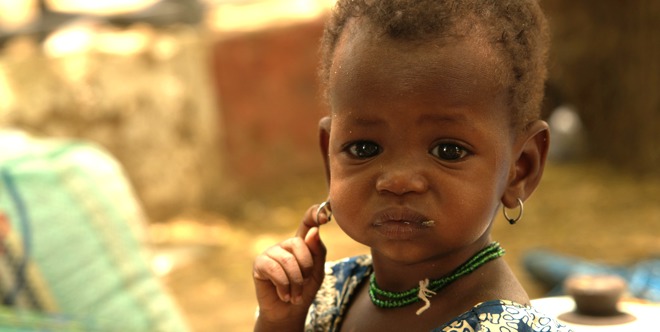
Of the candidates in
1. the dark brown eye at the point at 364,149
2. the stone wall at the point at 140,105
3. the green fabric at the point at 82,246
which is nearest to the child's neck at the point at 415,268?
the dark brown eye at the point at 364,149

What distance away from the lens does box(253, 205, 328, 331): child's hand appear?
1.93m

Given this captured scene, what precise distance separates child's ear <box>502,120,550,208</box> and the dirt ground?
11.6 ft

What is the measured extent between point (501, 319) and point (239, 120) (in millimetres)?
5899

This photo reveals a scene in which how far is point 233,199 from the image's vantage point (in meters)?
7.45

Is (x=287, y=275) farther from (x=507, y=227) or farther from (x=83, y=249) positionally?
(x=507, y=227)

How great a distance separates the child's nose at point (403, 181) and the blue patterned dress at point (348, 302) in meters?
0.23

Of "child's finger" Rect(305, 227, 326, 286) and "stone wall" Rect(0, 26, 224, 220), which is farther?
"stone wall" Rect(0, 26, 224, 220)

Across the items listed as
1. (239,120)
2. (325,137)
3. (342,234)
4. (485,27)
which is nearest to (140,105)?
(239,120)

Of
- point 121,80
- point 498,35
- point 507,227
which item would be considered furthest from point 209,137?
point 498,35

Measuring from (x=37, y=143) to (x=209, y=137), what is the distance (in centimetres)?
350

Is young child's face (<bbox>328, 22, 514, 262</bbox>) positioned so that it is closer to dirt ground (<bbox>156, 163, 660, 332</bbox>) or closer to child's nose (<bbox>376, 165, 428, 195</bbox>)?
child's nose (<bbox>376, 165, 428, 195</bbox>)

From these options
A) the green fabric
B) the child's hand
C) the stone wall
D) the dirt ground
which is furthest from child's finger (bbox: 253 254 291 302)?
the stone wall

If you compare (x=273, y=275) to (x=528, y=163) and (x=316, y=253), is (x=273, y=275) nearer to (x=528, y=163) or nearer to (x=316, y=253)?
(x=316, y=253)

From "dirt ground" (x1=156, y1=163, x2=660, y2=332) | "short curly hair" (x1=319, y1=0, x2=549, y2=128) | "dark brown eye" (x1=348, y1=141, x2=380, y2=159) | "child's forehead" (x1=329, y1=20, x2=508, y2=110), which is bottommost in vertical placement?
Result: "dark brown eye" (x1=348, y1=141, x2=380, y2=159)
